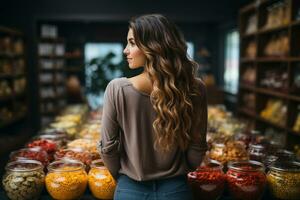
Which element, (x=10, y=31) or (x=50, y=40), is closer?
(x=10, y=31)

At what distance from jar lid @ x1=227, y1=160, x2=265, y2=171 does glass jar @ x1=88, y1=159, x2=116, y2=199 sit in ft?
2.03

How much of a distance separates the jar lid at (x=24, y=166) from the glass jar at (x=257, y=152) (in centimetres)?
124

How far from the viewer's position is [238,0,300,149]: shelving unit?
174 inches

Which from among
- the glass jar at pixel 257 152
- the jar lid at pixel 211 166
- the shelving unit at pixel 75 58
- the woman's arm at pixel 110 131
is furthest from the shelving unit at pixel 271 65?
the shelving unit at pixel 75 58

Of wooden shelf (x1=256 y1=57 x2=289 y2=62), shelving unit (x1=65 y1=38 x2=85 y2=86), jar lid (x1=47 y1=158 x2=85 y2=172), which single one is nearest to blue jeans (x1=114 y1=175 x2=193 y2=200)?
jar lid (x1=47 y1=158 x2=85 y2=172)

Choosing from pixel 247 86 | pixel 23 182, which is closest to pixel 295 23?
pixel 247 86

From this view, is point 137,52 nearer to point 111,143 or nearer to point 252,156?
point 111,143

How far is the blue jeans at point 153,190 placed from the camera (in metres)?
1.55

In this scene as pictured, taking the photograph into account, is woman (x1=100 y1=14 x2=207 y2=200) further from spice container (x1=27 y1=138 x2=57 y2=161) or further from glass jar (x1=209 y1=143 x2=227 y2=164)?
spice container (x1=27 y1=138 x2=57 y2=161)

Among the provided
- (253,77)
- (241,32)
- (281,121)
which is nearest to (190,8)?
(241,32)

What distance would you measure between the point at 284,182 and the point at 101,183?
0.91 metres

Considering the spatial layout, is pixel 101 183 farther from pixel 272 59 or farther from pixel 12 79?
pixel 12 79

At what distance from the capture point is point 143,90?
1477 mm

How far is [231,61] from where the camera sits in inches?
371
